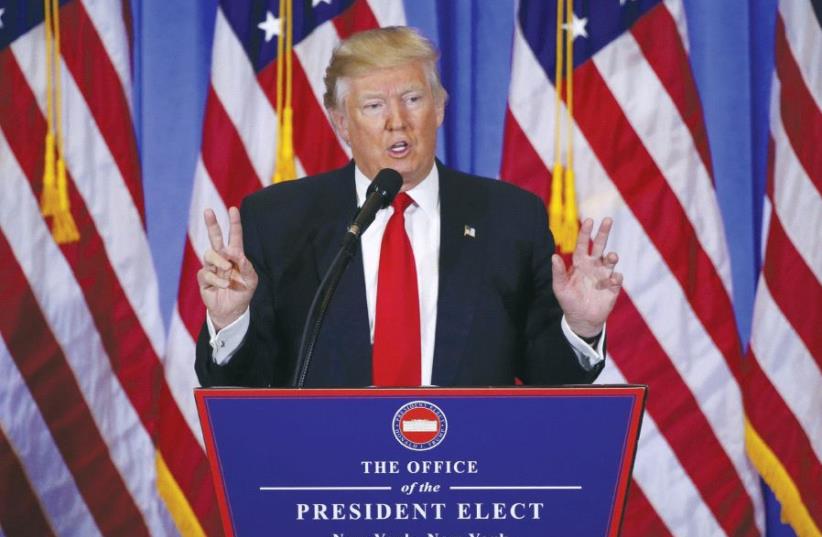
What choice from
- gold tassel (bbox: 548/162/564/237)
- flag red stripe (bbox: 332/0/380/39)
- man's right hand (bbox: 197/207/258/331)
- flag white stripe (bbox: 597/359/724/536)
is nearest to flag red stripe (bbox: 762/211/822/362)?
flag white stripe (bbox: 597/359/724/536)

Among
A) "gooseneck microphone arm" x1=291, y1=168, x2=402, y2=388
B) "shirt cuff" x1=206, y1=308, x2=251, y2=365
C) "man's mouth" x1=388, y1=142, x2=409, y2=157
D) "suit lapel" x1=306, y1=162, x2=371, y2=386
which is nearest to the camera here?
"gooseneck microphone arm" x1=291, y1=168, x2=402, y2=388

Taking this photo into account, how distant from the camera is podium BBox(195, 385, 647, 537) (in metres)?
1.38

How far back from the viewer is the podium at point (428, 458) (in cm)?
138

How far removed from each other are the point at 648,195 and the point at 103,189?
1667 mm

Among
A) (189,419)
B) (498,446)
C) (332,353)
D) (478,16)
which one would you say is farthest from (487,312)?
(478,16)

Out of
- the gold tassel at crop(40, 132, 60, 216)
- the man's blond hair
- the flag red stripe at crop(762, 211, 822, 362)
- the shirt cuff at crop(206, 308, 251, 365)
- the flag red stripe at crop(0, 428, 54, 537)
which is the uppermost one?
the man's blond hair

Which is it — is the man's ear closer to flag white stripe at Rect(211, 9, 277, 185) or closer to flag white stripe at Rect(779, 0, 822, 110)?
flag white stripe at Rect(211, 9, 277, 185)

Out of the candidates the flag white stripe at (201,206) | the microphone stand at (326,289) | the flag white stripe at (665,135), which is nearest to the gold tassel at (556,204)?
the flag white stripe at (665,135)

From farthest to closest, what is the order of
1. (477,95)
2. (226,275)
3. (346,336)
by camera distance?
(477,95), (346,336), (226,275)

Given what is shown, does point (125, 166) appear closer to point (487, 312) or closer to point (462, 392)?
point (487, 312)

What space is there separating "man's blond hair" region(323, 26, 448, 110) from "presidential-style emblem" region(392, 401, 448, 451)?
988 mm

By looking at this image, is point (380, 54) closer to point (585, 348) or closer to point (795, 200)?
point (585, 348)

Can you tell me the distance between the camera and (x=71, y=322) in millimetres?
3391

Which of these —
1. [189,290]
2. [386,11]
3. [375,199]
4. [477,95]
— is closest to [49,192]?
[189,290]
